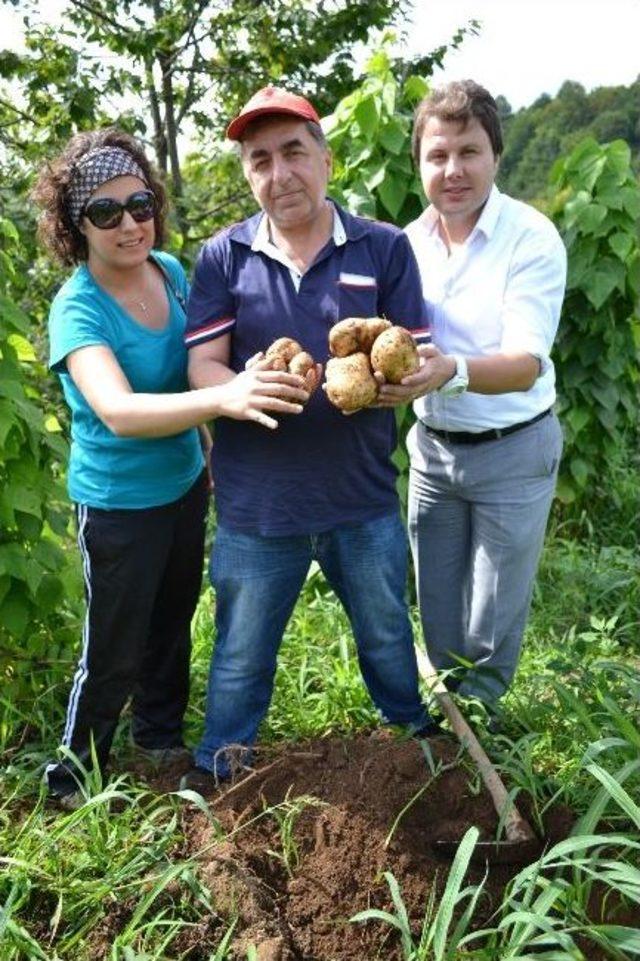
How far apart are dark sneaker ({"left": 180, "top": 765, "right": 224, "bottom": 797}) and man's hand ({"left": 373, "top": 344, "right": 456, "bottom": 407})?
114 centimetres

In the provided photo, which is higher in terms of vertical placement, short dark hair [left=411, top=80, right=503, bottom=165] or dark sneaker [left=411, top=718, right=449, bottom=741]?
short dark hair [left=411, top=80, right=503, bottom=165]

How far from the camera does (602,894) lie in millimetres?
2186

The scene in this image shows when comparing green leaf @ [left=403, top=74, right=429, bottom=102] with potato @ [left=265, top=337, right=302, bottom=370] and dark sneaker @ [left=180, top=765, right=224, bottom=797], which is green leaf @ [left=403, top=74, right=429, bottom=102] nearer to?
potato @ [left=265, top=337, right=302, bottom=370]

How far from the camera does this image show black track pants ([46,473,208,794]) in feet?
8.29

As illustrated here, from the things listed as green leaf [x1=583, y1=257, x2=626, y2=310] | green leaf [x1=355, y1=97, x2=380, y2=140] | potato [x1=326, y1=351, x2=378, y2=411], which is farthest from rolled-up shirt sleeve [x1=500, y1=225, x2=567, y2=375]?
green leaf [x1=583, y1=257, x2=626, y2=310]

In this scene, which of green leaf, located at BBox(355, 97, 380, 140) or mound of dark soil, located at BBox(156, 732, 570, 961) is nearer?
mound of dark soil, located at BBox(156, 732, 570, 961)

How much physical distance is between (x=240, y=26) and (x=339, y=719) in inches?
179

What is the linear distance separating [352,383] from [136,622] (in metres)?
0.90

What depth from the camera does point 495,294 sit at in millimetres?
2598

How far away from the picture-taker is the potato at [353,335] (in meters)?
2.25

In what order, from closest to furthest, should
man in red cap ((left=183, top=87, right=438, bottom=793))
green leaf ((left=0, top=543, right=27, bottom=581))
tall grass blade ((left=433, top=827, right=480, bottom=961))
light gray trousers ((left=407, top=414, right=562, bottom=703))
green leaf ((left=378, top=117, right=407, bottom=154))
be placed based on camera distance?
tall grass blade ((left=433, top=827, right=480, bottom=961)) < man in red cap ((left=183, top=87, right=438, bottom=793)) < light gray trousers ((left=407, top=414, right=562, bottom=703)) < green leaf ((left=0, top=543, right=27, bottom=581)) < green leaf ((left=378, top=117, right=407, bottom=154))

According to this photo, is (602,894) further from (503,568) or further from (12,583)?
(12,583)

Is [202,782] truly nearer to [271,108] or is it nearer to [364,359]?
[364,359]

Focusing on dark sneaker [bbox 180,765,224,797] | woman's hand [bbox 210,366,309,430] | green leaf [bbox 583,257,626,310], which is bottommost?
dark sneaker [bbox 180,765,224,797]
